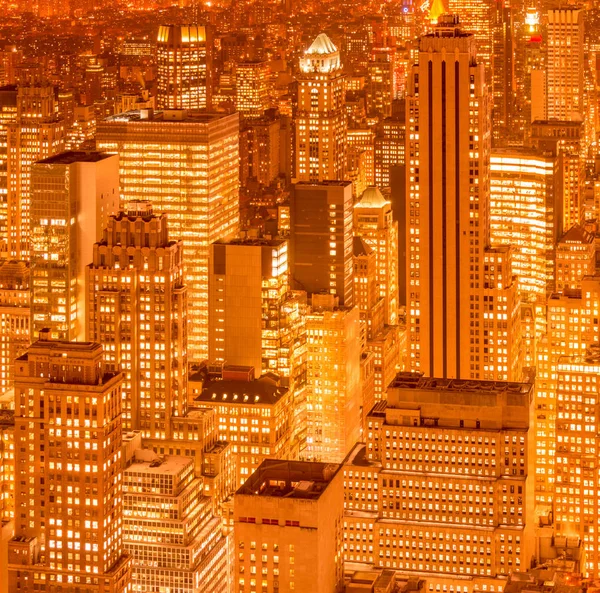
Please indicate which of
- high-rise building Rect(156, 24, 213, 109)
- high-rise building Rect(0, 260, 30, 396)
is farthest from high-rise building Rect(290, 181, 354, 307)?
high-rise building Rect(156, 24, 213, 109)

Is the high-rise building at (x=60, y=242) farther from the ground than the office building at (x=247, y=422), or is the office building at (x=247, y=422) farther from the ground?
the high-rise building at (x=60, y=242)

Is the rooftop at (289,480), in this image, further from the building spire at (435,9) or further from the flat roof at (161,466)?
the building spire at (435,9)

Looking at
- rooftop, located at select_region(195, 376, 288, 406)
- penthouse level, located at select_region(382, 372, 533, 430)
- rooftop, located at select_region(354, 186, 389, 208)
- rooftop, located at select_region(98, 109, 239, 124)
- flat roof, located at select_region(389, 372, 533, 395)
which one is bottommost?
rooftop, located at select_region(195, 376, 288, 406)

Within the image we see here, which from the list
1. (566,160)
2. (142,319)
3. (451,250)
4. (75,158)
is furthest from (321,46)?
(142,319)

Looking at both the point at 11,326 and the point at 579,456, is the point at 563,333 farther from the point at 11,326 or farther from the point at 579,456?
the point at 11,326

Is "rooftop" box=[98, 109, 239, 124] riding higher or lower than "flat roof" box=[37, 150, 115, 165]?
higher

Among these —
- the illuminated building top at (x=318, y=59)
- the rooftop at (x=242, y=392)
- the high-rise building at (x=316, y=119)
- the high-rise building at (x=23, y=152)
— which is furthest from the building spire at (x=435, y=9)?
the rooftop at (x=242, y=392)

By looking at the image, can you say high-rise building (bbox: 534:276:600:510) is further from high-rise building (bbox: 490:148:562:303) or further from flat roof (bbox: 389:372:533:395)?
high-rise building (bbox: 490:148:562:303)
